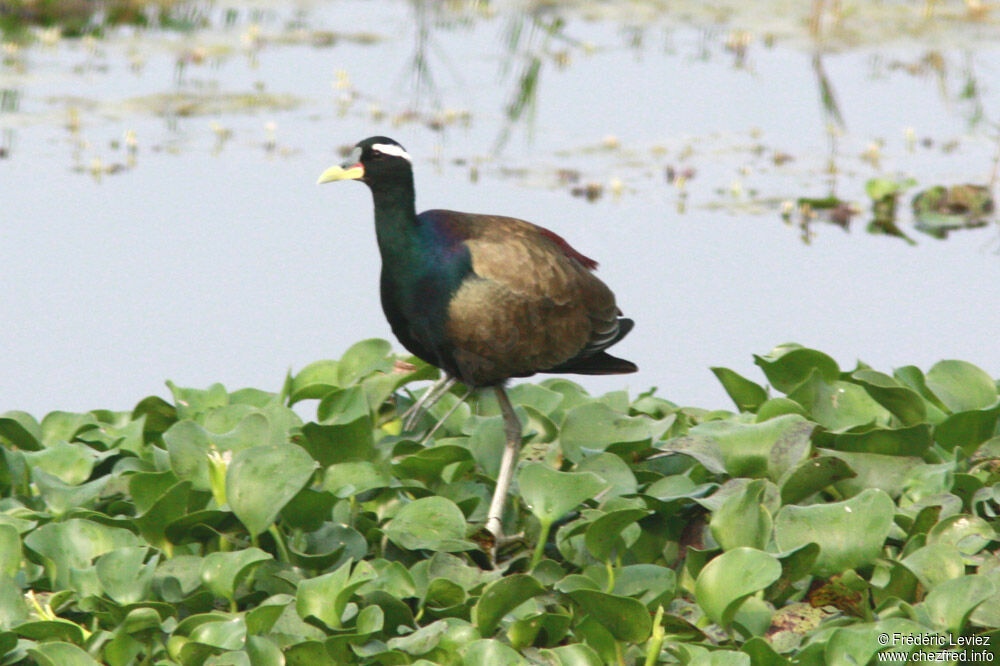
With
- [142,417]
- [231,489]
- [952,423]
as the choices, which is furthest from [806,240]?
[231,489]

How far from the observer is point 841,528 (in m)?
3.48

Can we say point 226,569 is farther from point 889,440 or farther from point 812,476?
point 889,440

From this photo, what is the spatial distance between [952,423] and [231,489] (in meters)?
2.13

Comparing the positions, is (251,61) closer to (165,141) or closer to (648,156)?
(165,141)

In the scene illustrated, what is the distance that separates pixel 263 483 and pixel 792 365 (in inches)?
74.7

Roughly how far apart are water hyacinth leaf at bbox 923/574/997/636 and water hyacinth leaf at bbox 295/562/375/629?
135 cm

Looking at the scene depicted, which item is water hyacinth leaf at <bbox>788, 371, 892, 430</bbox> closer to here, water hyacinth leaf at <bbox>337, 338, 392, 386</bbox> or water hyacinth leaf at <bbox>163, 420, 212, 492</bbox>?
water hyacinth leaf at <bbox>337, 338, 392, 386</bbox>

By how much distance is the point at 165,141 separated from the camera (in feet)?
28.1

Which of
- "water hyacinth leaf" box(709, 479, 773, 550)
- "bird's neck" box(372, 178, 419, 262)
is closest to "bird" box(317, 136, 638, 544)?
"bird's neck" box(372, 178, 419, 262)

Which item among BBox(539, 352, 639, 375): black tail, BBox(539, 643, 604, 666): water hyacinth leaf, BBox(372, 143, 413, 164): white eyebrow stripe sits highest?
BBox(372, 143, 413, 164): white eyebrow stripe

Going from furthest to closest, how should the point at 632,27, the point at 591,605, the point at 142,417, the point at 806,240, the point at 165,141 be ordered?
the point at 632,27 → the point at 165,141 → the point at 806,240 → the point at 142,417 → the point at 591,605

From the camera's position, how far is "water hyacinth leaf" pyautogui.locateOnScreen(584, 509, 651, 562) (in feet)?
11.3

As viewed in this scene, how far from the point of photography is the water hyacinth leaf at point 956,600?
3199mm

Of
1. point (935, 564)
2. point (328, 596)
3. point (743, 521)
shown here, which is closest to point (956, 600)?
point (935, 564)
